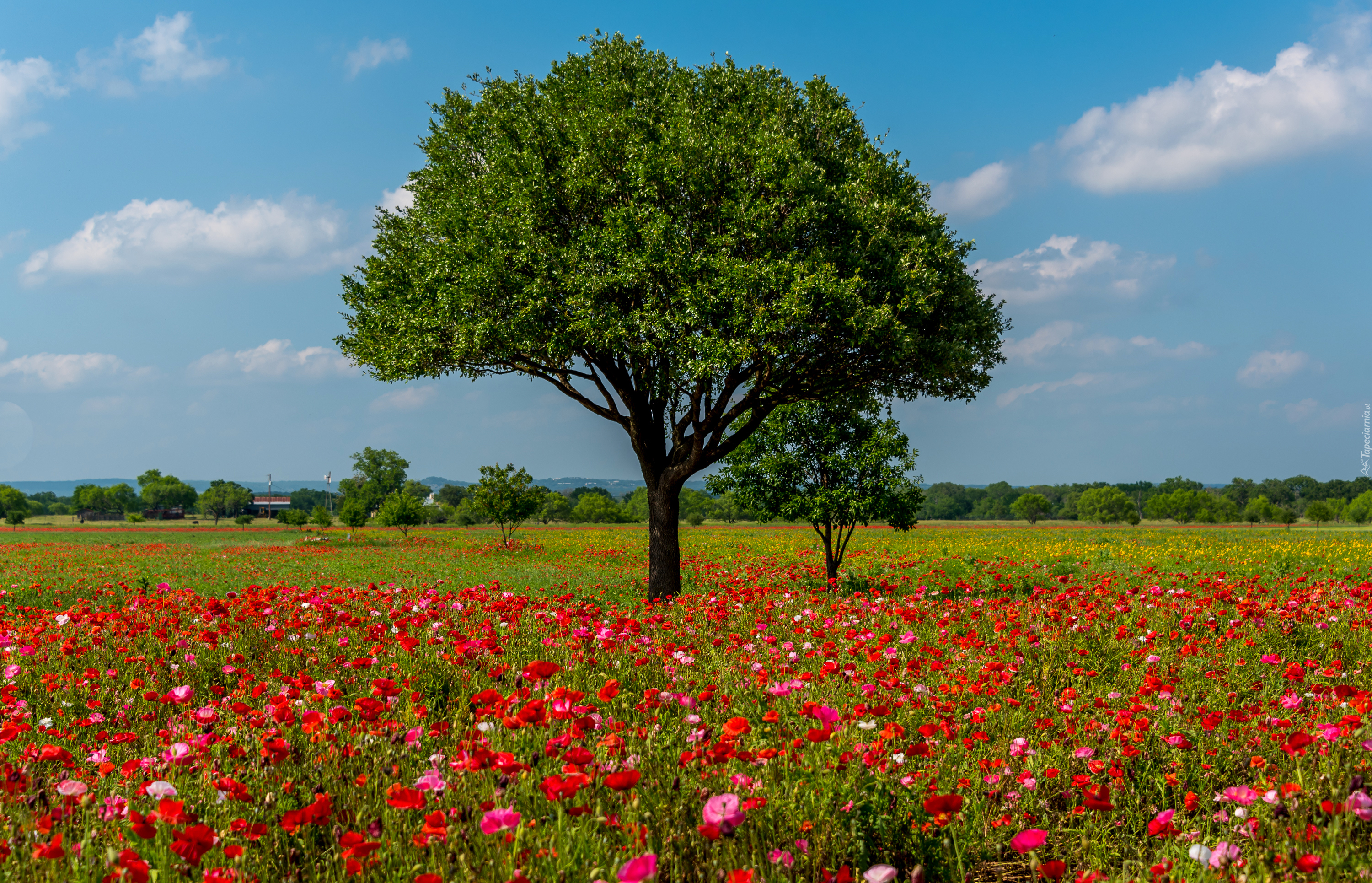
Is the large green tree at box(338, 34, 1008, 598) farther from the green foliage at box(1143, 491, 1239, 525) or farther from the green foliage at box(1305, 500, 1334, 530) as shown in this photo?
the green foliage at box(1143, 491, 1239, 525)

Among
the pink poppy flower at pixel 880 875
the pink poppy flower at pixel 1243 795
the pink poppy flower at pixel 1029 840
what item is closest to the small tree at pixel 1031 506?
the pink poppy flower at pixel 1243 795

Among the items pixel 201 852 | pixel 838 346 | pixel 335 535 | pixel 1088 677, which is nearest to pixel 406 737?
pixel 201 852

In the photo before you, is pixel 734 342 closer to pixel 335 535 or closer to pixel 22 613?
pixel 22 613

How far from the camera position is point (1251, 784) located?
4.54 metres

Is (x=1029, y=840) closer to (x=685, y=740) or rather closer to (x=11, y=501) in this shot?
(x=685, y=740)

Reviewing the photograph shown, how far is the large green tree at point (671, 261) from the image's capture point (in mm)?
13422

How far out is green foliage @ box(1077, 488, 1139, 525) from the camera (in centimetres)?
10938

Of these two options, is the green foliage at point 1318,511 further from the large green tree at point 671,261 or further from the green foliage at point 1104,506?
the large green tree at point 671,261

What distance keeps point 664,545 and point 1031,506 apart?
118 metres

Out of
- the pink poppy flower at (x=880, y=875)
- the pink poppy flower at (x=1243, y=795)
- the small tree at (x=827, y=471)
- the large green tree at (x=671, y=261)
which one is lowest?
the pink poppy flower at (x=1243, y=795)

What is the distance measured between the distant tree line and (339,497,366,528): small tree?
2327 inches

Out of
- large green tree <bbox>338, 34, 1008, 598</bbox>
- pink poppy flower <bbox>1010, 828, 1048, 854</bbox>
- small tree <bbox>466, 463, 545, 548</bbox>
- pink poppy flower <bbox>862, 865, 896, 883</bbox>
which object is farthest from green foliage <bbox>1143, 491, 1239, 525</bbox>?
pink poppy flower <bbox>862, 865, 896, 883</bbox>

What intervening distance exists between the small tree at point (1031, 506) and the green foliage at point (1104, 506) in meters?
6.27

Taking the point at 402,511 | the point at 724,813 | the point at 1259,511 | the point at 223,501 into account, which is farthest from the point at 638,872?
the point at 223,501
